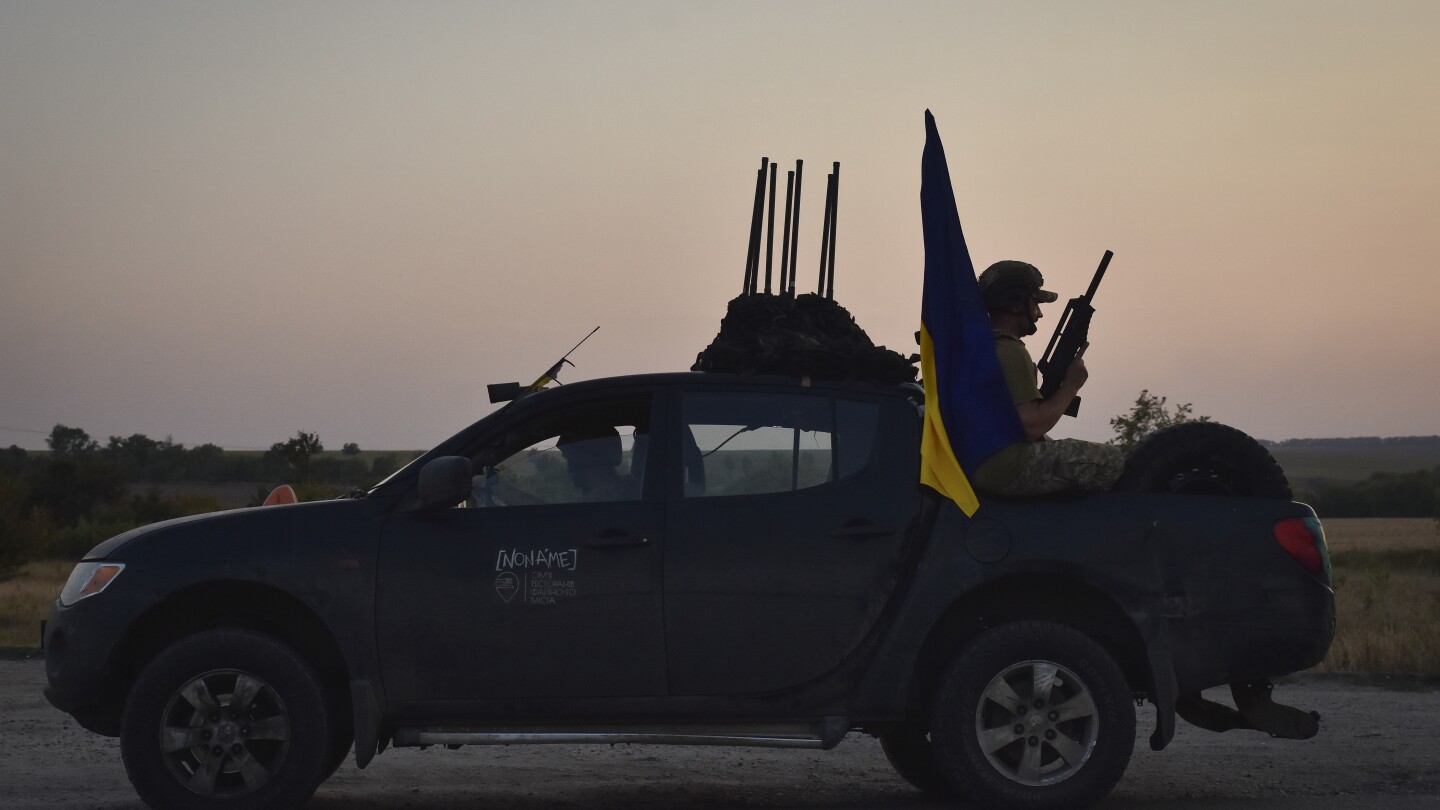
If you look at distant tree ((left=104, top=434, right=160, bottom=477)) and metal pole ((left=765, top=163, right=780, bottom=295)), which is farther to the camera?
distant tree ((left=104, top=434, right=160, bottom=477))

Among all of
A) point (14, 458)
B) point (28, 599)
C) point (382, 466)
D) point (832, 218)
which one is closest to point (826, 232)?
point (832, 218)

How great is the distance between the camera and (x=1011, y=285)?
278 inches

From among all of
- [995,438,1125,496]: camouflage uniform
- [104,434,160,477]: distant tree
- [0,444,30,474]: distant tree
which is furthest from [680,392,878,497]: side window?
[104,434,160,477]: distant tree

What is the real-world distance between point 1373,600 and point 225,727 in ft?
78.6

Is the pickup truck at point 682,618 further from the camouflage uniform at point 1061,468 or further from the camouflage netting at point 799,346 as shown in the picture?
the camouflage netting at point 799,346

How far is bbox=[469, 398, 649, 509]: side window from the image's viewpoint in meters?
6.52

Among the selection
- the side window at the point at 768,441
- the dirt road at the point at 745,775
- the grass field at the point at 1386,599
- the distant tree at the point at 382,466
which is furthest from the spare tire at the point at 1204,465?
the distant tree at the point at 382,466

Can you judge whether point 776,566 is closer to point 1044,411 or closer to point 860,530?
point 860,530

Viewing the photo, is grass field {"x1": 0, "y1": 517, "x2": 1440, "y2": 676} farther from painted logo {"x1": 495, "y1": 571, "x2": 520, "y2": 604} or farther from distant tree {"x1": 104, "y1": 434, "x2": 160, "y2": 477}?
distant tree {"x1": 104, "y1": 434, "x2": 160, "y2": 477}

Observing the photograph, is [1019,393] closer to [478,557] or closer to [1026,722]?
[1026,722]

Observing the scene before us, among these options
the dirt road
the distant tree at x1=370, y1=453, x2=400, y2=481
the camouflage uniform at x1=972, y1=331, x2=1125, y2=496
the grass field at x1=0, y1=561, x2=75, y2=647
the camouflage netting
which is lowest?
the dirt road

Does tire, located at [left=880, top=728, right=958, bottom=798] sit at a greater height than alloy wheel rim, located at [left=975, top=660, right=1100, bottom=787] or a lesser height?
lesser

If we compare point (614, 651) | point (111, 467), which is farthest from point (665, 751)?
point (111, 467)

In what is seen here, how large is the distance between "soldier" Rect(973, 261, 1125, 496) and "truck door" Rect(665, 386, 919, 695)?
0.40 metres
